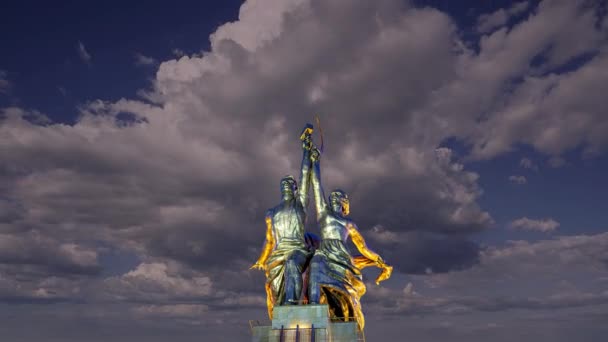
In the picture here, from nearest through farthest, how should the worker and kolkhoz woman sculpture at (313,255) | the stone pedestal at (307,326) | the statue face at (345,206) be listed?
the stone pedestal at (307,326) < the worker and kolkhoz woman sculpture at (313,255) < the statue face at (345,206)

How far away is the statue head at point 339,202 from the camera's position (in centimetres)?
3044

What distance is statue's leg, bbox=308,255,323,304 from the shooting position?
1042 inches

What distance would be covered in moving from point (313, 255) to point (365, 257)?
287cm

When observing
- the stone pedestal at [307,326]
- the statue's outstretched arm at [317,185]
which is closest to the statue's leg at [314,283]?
the stone pedestal at [307,326]

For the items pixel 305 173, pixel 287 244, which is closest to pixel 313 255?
pixel 287 244

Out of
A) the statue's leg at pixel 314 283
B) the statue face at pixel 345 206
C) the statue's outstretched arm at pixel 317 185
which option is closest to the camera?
the statue's leg at pixel 314 283

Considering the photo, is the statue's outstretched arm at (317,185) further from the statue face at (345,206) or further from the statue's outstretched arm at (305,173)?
the statue face at (345,206)

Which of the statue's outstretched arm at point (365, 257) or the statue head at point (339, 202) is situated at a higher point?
the statue head at point (339, 202)

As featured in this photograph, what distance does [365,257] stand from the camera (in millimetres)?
29328

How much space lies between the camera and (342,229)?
29.2 meters

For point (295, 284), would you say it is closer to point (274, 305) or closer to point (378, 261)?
point (274, 305)

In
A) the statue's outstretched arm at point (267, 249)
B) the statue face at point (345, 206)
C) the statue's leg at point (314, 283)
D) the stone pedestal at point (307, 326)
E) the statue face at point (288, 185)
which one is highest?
the statue face at point (288, 185)

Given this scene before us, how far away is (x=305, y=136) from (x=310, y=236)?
231 inches

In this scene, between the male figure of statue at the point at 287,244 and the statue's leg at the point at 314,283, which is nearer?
the statue's leg at the point at 314,283
